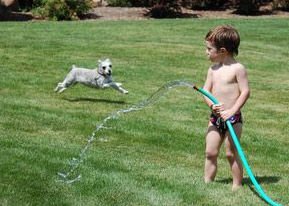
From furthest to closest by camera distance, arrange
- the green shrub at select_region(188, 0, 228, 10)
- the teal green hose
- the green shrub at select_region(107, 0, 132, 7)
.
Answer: the green shrub at select_region(188, 0, 228, 10)
the green shrub at select_region(107, 0, 132, 7)
the teal green hose

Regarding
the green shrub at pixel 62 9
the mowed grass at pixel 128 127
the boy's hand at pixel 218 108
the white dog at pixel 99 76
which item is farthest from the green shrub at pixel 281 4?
the boy's hand at pixel 218 108

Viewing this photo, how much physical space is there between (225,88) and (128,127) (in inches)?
115

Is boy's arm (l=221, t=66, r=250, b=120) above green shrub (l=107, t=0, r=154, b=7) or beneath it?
above

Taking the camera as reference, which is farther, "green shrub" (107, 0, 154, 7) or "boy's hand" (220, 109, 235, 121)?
"green shrub" (107, 0, 154, 7)

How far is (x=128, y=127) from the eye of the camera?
26.6 feet

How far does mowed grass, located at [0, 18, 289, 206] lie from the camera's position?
5.35 meters

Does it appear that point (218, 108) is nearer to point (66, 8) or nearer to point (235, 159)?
point (235, 159)

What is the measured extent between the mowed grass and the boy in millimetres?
401

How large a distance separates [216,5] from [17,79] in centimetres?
1927

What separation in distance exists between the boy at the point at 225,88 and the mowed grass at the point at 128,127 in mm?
401

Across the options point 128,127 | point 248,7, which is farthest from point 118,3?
point 128,127

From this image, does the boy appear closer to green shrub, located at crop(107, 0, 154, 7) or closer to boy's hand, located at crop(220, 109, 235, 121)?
boy's hand, located at crop(220, 109, 235, 121)

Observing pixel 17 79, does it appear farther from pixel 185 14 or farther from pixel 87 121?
pixel 185 14

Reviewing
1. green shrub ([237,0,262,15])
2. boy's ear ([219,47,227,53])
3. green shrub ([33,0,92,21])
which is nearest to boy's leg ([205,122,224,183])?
boy's ear ([219,47,227,53])
